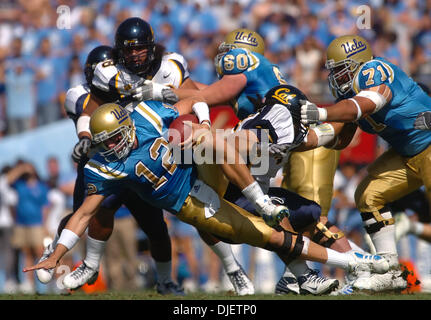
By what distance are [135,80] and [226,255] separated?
Answer: 1617 millimetres

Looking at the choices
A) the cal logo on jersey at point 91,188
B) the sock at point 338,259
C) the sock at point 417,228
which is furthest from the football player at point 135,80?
the sock at point 417,228

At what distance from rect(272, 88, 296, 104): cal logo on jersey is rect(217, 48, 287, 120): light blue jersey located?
46cm

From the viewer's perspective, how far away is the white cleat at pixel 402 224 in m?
Answer: 8.09

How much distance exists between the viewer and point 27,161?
10.4 metres

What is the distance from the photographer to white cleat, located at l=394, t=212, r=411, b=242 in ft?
26.6

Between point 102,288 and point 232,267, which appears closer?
point 232,267

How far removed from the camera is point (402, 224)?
8.13 meters

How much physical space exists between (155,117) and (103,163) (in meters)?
0.51

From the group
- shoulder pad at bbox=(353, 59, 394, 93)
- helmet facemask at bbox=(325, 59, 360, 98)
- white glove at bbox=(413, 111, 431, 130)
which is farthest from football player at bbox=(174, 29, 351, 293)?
white glove at bbox=(413, 111, 431, 130)

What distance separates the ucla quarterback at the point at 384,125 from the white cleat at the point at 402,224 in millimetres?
1662

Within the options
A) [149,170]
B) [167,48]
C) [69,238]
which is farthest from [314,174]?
[167,48]

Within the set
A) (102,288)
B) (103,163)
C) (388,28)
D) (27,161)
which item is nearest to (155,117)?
(103,163)

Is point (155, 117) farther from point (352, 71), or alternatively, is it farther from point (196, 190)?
point (352, 71)
